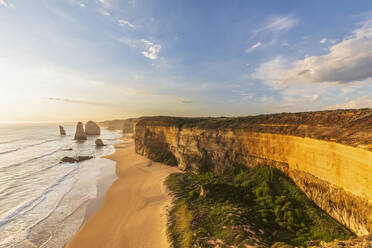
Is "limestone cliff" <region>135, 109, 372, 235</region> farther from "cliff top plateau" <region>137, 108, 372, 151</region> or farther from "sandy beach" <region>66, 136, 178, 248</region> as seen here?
"sandy beach" <region>66, 136, 178, 248</region>

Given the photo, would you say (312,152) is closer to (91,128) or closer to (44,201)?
(44,201)

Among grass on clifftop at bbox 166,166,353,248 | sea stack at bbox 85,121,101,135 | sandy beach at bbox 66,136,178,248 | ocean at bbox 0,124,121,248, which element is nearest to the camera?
grass on clifftop at bbox 166,166,353,248

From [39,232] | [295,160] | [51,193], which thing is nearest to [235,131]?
[295,160]

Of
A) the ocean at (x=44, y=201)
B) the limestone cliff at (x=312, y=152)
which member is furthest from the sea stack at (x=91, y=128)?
the limestone cliff at (x=312, y=152)

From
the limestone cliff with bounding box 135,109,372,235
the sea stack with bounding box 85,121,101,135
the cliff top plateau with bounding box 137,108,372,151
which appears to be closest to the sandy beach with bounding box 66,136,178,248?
the limestone cliff with bounding box 135,109,372,235

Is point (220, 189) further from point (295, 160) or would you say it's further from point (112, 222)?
point (112, 222)

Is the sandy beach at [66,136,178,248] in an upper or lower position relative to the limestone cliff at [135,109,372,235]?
lower
